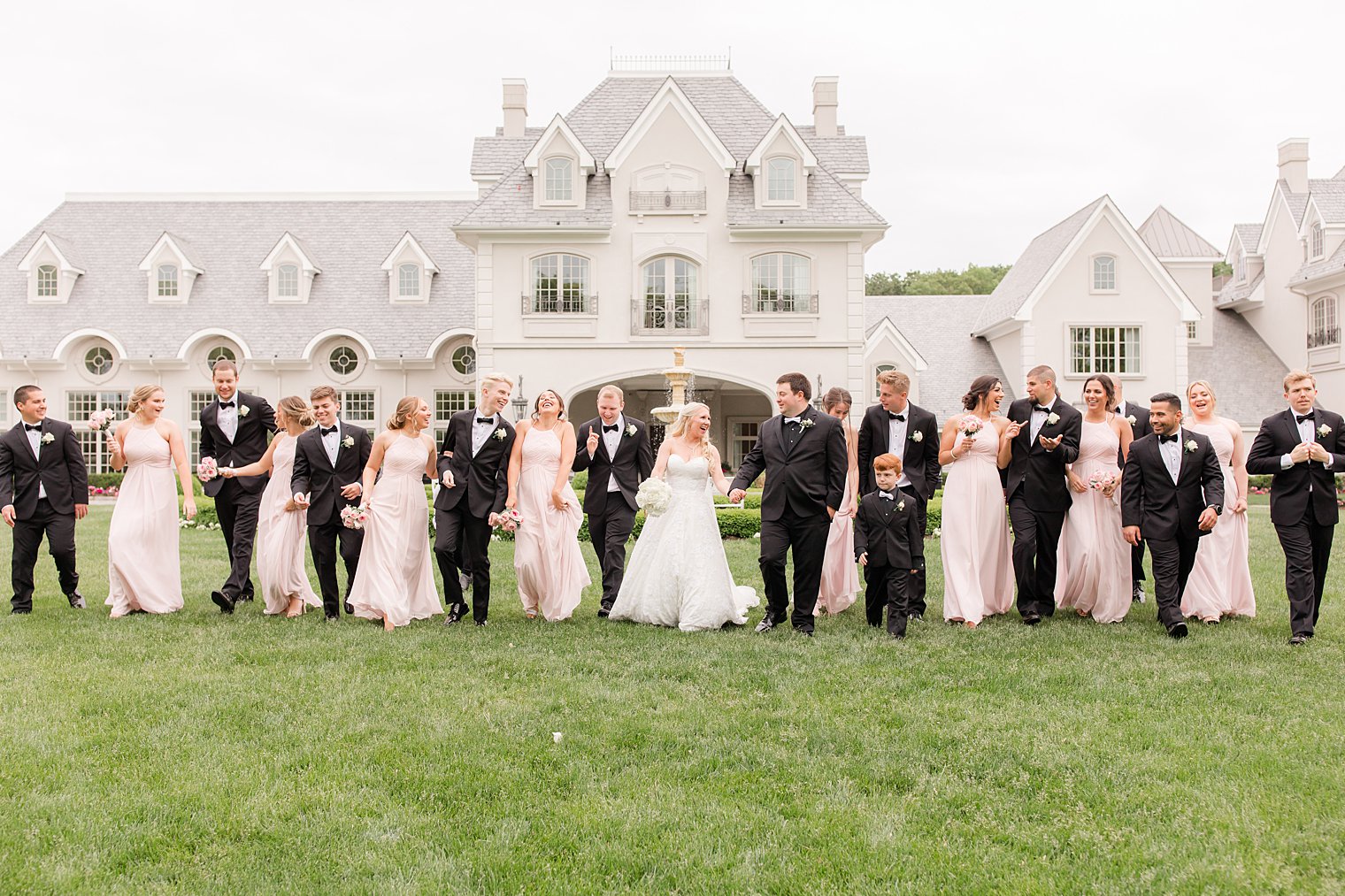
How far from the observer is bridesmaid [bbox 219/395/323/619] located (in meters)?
9.25

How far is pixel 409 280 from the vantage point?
3253 cm

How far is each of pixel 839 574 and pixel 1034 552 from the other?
1744 millimetres

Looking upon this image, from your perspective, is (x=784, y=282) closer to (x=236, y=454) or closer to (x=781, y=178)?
(x=781, y=178)

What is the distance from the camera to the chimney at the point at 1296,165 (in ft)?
120

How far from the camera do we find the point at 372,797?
458 centimetres

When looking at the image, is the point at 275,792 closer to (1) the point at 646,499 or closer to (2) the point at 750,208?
(1) the point at 646,499

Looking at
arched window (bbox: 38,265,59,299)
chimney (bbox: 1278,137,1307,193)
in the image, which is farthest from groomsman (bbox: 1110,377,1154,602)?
arched window (bbox: 38,265,59,299)

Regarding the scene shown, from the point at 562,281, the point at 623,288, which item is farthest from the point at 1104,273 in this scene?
the point at 562,281

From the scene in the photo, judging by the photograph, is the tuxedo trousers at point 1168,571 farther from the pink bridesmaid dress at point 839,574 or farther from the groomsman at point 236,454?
the groomsman at point 236,454

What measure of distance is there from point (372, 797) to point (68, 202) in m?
37.0

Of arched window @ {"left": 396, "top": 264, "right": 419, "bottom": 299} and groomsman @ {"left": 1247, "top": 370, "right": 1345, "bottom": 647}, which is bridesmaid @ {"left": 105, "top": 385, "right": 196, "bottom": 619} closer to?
groomsman @ {"left": 1247, "top": 370, "right": 1345, "bottom": 647}

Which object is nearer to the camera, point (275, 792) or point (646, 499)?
point (275, 792)

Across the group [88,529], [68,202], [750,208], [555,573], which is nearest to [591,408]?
[750,208]

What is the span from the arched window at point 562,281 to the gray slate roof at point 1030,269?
13.7 meters
